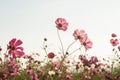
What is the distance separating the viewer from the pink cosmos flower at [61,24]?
6.03 metres

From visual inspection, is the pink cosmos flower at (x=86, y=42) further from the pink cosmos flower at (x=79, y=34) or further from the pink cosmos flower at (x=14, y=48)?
the pink cosmos flower at (x=14, y=48)

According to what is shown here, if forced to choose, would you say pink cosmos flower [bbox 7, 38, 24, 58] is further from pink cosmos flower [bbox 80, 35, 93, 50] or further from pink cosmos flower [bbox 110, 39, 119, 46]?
pink cosmos flower [bbox 110, 39, 119, 46]

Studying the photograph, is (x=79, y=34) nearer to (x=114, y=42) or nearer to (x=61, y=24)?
(x=61, y=24)

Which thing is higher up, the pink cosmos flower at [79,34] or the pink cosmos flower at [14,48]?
the pink cosmos flower at [79,34]

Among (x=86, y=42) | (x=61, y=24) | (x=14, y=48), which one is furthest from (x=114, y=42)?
(x=14, y=48)

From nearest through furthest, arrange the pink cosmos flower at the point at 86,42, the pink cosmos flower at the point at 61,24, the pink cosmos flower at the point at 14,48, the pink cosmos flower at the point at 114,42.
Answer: the pink cosmos flower at the point at 14,48
the pink cosmos flower at the point at 61,24
the pink cosmos flower at the point at 86,42
the pink cosmos flower at the point at 114,42

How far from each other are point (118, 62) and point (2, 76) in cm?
660

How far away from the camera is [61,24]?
603 cm

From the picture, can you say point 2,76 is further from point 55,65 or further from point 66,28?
point 55,65

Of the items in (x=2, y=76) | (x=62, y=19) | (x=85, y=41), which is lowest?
(x=2, y=76)

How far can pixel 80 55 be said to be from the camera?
907 cm

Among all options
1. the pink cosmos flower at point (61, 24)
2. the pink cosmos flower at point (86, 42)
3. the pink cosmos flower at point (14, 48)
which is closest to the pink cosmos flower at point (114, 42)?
the pink cosmos flower at point (86, 42)

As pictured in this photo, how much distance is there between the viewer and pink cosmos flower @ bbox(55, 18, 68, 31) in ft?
19.8

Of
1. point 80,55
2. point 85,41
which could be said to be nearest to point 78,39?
point 85,41
